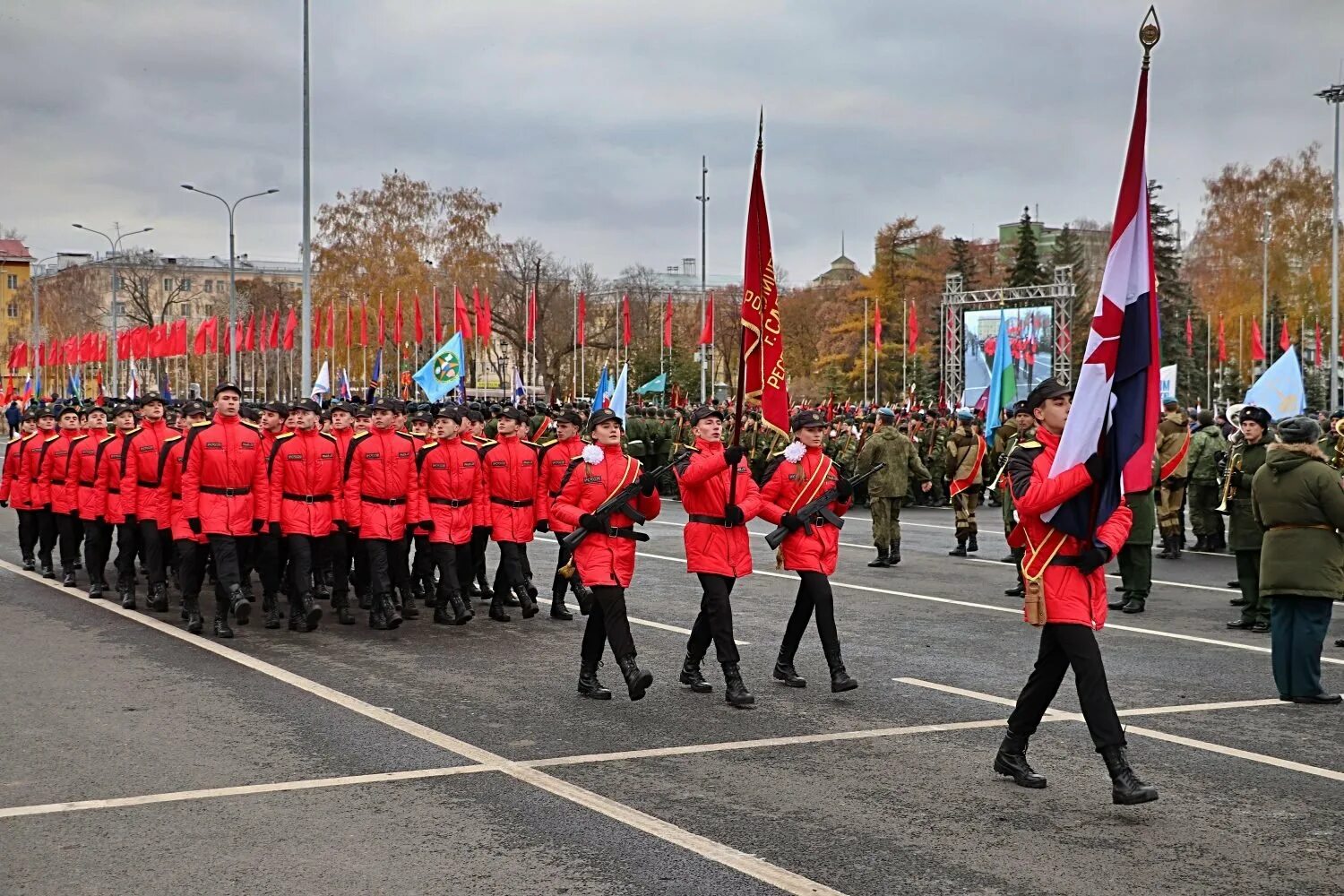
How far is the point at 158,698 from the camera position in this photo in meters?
8.83

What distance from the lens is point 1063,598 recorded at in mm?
6746

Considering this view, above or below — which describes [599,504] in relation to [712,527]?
above

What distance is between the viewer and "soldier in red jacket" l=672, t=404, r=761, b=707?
8781mm

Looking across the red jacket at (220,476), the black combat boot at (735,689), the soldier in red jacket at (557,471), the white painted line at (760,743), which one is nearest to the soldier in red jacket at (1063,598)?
the white painted line at (760,743)

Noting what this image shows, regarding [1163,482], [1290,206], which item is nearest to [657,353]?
[1290,206]

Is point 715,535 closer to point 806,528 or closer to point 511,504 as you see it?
point 806,528

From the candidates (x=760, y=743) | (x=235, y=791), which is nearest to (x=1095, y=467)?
(x=760, y=743)

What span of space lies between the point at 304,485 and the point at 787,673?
4.79 meters

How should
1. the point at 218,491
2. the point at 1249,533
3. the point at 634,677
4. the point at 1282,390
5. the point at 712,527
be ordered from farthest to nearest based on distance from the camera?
the point at 1282,390 < the point at 1249,533 < the point at 218,491 < the point at 712,527 < the point at 634,677

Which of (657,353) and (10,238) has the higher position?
(10,238)

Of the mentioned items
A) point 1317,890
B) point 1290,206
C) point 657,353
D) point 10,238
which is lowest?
point 1317,890

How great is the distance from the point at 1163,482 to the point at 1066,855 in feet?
43.3

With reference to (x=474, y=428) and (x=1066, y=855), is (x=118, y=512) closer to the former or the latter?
(x=474, y=428)

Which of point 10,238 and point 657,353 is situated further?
point 10,238
